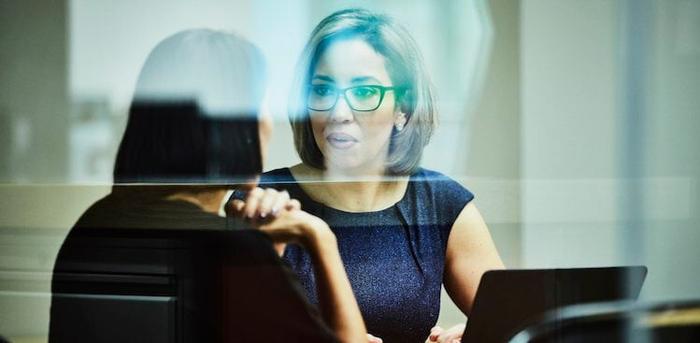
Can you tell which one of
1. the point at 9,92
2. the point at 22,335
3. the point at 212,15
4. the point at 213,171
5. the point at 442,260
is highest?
the point at 212,15

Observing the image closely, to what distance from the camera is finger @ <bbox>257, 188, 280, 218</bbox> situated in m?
3.40

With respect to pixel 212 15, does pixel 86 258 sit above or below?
below

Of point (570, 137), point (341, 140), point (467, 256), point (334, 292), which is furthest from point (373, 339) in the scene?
point (570, 137)

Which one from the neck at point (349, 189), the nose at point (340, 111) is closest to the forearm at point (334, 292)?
the neck at point (349, 189)

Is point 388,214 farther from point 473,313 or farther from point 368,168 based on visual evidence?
point 473,313

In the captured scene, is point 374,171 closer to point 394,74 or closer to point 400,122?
point 400,122

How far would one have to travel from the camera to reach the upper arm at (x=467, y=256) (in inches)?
135

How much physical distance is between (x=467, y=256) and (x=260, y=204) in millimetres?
620

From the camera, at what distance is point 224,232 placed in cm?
342

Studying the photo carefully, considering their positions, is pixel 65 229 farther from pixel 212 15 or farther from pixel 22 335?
pixel 212 15

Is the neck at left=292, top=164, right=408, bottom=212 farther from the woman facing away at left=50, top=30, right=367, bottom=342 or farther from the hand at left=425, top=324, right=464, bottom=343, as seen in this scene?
the hand at left=425, top=324, right=464, bottom=343

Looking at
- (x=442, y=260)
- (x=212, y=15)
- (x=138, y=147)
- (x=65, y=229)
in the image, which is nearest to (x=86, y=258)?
(x=65, y=229)

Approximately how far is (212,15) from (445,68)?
2.23ft

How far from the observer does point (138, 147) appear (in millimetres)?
3393
